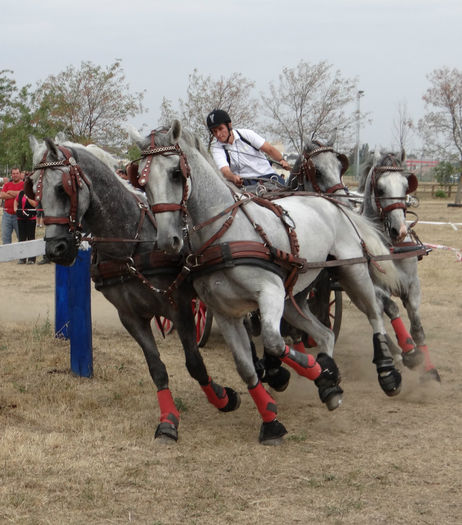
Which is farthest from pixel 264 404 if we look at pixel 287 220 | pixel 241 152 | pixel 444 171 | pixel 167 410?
pixel 444 171

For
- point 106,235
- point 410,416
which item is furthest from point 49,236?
point 410,416

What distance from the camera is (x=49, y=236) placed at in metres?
4.87

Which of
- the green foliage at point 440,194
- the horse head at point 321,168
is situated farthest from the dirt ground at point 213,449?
the green foliage at point 440,194

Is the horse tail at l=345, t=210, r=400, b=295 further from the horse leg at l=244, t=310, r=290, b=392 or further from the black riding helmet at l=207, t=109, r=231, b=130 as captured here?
the black riding helmet at l=207, t=109, r=231, b=130

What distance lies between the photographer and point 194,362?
5.65 m

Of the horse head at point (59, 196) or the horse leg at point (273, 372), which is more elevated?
the horse head at point (59, 196)

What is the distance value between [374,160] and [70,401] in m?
3.70

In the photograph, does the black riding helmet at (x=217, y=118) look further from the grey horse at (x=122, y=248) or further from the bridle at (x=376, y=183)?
the grey horse at (x=122, y=248)

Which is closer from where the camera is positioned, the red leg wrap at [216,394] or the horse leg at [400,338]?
the red leg wrap at [216,394]

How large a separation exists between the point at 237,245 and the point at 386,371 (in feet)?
6.22

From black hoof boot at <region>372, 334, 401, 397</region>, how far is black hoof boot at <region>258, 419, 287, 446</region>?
1.12 meters

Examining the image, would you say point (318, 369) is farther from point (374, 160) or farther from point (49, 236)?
point (374, 160)

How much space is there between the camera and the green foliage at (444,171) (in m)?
47.9

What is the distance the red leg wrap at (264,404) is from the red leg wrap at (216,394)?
0.51 m
